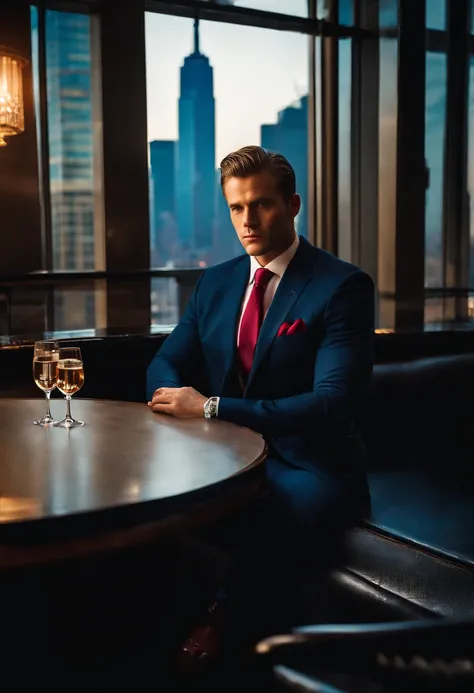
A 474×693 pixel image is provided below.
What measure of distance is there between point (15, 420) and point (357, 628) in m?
1.25

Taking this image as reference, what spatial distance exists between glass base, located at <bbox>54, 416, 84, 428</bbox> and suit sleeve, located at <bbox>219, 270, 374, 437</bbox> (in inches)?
13.3

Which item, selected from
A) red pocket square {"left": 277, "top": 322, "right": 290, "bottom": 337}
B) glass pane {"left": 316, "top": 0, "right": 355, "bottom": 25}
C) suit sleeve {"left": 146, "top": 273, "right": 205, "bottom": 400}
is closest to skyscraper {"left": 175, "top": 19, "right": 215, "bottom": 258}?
glass pane {"left": 316, "top": 0, "right": 355, "bottom": 25}

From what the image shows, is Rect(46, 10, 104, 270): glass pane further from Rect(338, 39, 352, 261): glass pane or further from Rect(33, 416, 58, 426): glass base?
Rect(33, 416, 58, 426): glass base

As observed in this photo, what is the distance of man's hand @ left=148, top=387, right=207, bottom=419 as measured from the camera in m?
1.80

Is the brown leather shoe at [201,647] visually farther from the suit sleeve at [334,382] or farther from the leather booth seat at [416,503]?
the suit sleeve at [334,382]

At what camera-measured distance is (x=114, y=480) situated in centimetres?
124

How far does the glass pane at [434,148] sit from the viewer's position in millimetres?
6859

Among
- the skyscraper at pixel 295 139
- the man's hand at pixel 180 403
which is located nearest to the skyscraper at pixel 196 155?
the skyscraper at pixel 295 139

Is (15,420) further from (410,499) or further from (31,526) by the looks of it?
(410,499)

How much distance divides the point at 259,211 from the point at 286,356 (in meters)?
0.41

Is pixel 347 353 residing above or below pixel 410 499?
above

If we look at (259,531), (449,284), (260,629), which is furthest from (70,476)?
(449,284)

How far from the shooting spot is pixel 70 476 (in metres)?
1.27

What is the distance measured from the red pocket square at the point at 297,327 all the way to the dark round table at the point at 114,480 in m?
0.39
